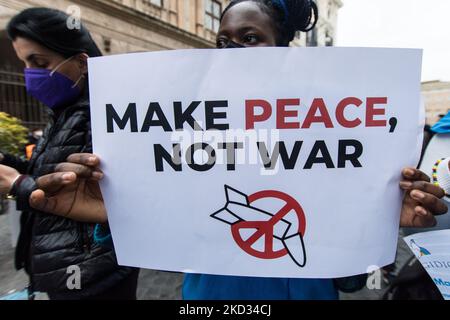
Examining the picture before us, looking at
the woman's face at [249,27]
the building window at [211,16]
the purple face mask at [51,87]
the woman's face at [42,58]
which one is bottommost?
the purple face mask at [51,87]

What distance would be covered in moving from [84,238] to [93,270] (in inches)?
5.4

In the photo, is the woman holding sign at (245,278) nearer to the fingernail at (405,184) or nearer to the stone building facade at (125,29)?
the fingernail at (405,184)

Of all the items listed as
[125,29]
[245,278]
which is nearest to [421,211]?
[245,278]

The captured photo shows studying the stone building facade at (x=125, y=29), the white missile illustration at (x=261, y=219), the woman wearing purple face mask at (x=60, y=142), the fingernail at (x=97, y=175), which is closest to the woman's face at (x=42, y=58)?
the woman wearing purple face mask at (x=60, y=142)

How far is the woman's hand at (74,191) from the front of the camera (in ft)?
2.48

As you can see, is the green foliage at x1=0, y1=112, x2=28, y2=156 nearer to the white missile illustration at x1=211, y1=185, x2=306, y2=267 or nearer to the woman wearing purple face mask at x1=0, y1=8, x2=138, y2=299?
the woman wearing purple face mask at x1=0, y1=8, x2=138, y2=299

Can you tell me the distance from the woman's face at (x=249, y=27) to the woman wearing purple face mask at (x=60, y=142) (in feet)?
2.22

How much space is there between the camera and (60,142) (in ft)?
3.43

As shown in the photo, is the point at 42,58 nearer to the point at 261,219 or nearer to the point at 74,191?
the point at 74,191

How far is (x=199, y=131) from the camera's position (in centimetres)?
78

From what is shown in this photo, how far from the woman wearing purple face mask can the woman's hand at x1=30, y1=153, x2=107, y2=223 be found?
0.22 metres
